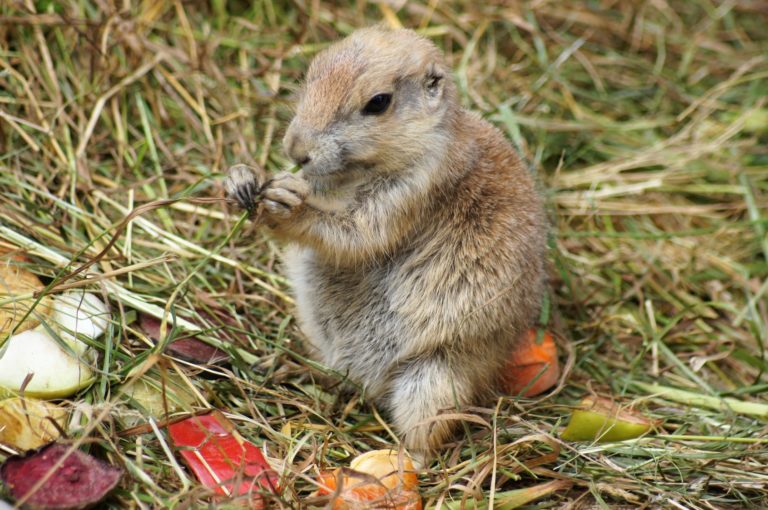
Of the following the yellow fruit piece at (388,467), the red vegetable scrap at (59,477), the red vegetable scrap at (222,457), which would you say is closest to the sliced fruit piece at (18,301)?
the red vegetable scrap at (59,477)

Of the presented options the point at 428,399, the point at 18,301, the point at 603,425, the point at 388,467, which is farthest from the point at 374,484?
the point at 18,301

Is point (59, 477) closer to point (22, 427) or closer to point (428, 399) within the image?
point (22, 427)

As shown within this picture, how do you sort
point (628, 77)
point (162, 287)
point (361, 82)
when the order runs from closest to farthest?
1. point (361, 82)
2. point (162, 287)
3. point (628, 77)

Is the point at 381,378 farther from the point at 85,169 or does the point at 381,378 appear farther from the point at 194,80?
the point at 194,80

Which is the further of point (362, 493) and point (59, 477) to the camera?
point (362, 493)

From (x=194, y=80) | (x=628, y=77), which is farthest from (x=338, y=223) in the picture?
(x=628, y=77)

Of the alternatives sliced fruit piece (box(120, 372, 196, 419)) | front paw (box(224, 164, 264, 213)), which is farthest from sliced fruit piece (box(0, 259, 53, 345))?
front paw (box(224, 164, 264, 213))

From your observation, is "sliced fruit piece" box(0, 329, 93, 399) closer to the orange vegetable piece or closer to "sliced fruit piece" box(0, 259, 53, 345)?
"sliced fruit piece" box(0, 259, 53, 345)
